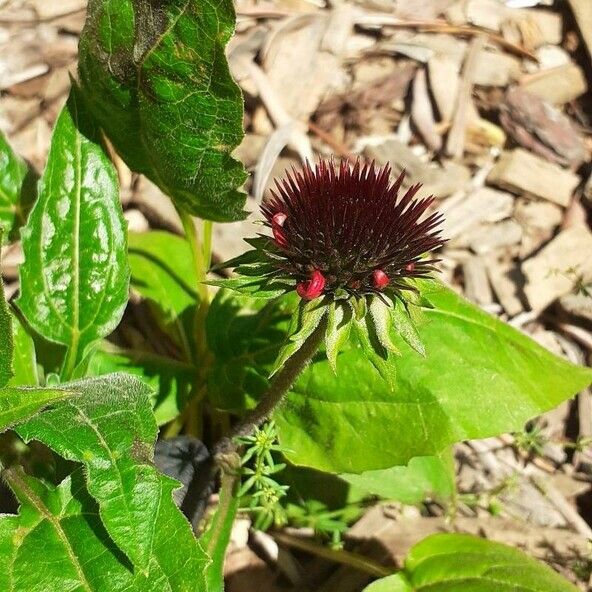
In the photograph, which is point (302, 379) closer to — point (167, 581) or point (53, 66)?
point (167, 581)

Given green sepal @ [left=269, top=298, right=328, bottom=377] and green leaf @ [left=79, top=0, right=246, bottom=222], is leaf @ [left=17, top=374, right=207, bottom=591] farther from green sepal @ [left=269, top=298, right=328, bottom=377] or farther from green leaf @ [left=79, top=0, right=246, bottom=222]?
green leaf @ [left=79, top=0, right=246, bottom=222]

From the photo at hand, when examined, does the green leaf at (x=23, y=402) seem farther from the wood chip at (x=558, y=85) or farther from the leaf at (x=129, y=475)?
the wood chip at (x=558, y=85)

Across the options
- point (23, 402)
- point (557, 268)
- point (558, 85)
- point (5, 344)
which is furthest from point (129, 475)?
point (558, 85)

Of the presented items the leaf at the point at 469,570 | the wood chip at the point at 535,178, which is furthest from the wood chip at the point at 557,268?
the leaf at the point at 469,570

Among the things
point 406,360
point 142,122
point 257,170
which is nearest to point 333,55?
point 257,170

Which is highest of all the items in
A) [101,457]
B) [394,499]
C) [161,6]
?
[161,6]

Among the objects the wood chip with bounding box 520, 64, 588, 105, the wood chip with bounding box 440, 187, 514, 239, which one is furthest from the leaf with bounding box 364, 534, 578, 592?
the wood chip with bounding box 520, 64, 588, 105
